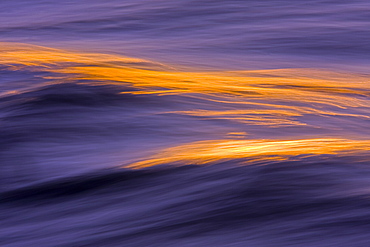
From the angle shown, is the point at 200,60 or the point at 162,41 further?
the point at 162,41

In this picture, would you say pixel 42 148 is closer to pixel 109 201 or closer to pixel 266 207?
pixel 109 201

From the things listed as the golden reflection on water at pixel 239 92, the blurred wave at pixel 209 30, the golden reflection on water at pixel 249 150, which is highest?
the blurred wave at pixel 209 30

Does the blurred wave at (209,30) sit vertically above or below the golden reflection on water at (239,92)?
above

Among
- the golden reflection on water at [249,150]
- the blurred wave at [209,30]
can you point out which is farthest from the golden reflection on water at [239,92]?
the blurred wave at [209,30]

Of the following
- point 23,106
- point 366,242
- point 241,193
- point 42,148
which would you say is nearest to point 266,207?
point 241,193

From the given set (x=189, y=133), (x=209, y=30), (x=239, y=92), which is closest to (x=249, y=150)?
(x=189, y=133)

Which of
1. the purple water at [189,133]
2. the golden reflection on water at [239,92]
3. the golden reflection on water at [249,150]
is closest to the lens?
the purple water at [189,133]

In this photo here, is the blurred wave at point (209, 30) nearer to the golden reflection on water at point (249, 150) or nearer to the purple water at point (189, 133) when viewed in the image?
the purple water at point (189, 133)
